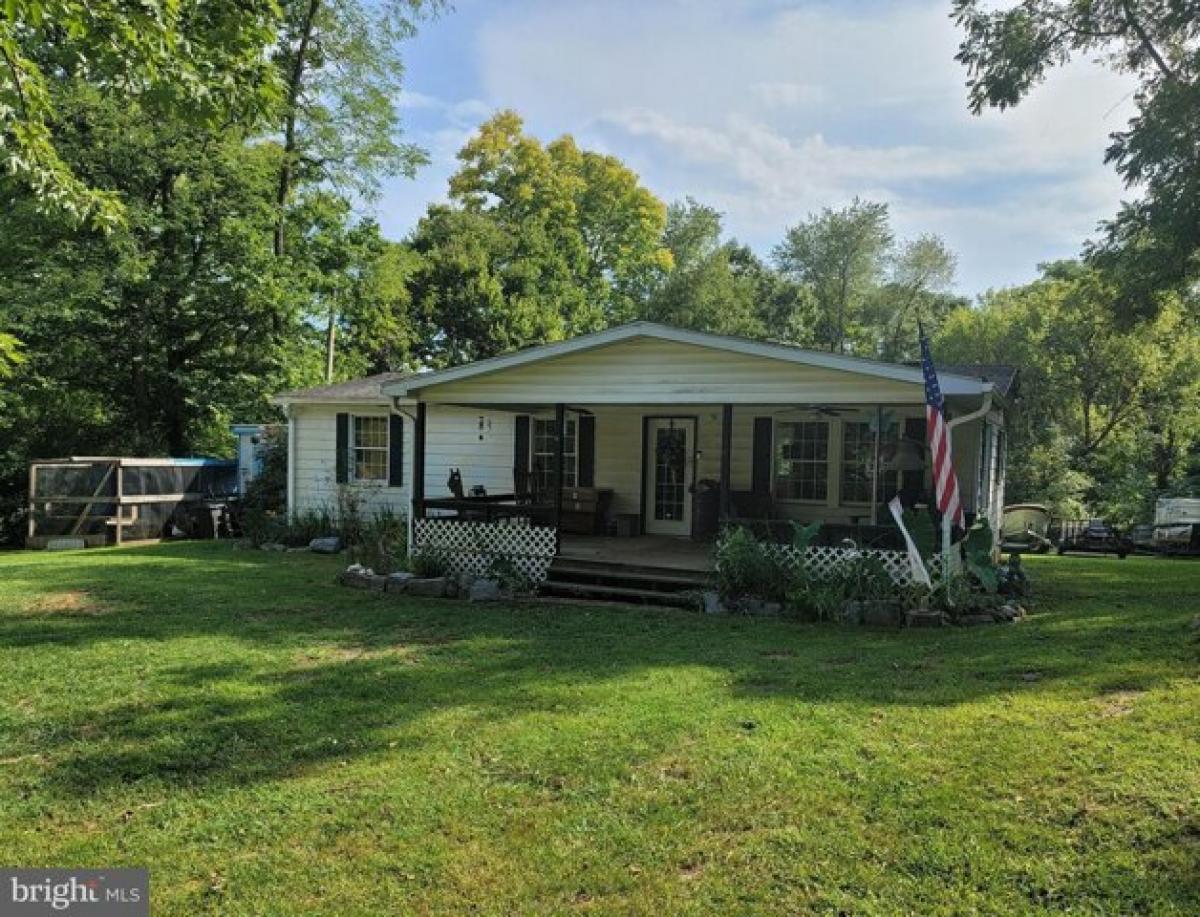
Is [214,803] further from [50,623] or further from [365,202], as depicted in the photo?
[365,202]

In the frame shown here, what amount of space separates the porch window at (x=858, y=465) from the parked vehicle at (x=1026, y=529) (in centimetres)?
580

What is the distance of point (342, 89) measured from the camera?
21.9 metres

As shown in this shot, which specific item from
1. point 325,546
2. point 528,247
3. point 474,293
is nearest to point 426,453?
point 325,546

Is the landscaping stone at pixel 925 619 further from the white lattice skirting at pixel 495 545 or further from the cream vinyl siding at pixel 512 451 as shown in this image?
the white lattice skirting at pixel 495 545

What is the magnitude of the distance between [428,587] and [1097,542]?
53.0 ft

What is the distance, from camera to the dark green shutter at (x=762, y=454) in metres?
13.1

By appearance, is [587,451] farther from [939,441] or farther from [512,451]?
[939,441]

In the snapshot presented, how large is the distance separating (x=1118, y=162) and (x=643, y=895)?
1446 cm

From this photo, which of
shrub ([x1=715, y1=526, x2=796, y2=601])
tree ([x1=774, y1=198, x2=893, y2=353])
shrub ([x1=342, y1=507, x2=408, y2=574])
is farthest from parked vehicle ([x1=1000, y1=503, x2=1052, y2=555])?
tree ([x1=774, y1=198, x2=893, y2=353])

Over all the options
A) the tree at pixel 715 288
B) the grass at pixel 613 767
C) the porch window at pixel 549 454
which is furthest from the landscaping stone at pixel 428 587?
the tree at pixel 715 288

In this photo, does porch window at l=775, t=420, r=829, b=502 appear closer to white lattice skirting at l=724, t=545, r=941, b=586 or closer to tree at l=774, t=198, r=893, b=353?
white lattice skirting at l=724, t=545, r=941, b=586

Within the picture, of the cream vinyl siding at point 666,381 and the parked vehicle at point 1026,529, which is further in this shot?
the parked vehicle at point 1026,529

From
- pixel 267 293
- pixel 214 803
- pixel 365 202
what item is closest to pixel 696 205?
pixel 365 202

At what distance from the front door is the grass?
19.9 ft
